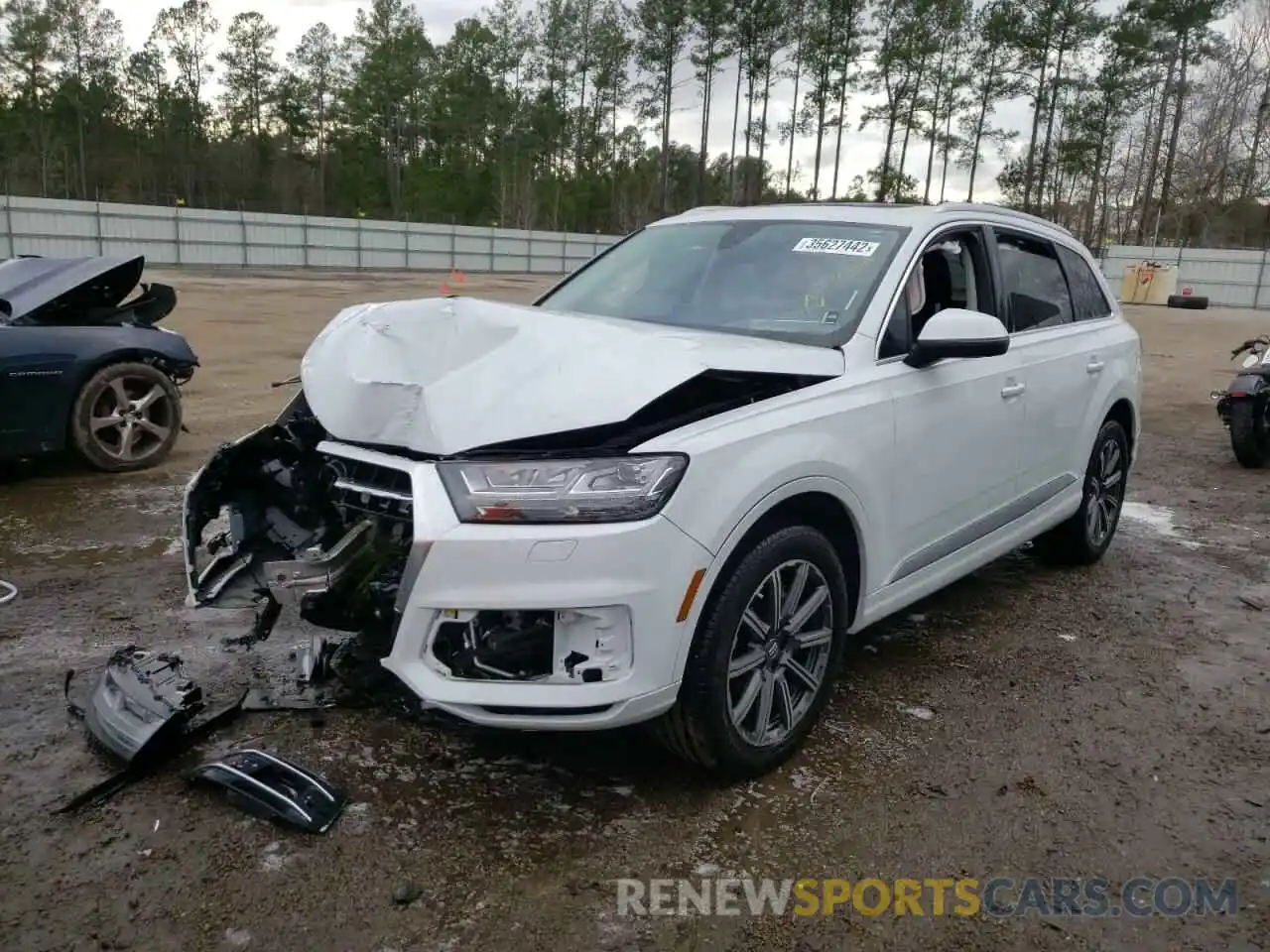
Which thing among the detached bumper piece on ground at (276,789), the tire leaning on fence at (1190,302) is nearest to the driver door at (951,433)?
the detached bumper piece on ground at (276,789)

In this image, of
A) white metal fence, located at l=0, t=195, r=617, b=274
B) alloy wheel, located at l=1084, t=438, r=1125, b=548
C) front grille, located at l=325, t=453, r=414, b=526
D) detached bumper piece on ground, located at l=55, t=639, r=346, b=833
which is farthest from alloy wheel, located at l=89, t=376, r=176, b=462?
white metal fence, located at l=0, t=195, r=617, b=274

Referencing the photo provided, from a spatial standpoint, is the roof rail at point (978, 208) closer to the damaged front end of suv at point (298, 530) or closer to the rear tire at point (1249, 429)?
→ the damaged front end of suv at point (298, 530)

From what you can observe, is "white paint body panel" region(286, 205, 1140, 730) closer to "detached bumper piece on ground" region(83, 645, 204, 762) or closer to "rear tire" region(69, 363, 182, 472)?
"detached bumper piece on ground" region(83, 645, 204, 762)

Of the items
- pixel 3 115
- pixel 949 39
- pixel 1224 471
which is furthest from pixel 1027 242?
pixel 3 115

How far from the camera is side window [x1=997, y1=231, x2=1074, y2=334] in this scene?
14.7 feet

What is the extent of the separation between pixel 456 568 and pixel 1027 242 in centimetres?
341

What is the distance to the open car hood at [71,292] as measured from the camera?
6.38 metres

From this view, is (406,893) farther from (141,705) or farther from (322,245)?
(322,245)

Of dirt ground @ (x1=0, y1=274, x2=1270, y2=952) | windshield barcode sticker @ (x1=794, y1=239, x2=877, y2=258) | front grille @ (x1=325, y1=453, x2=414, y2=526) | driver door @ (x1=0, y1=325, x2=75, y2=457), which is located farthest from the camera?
driver door @ (x1=0, y1=325, x2=75, y2=457)

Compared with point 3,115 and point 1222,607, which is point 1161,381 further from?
point 3,115

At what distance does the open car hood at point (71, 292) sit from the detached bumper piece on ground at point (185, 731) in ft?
12.0

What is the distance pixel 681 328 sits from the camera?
3732 mm

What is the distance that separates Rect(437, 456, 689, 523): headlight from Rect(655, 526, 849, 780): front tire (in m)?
0.39

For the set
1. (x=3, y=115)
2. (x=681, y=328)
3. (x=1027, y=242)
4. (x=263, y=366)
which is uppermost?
(x=3, y=115)
